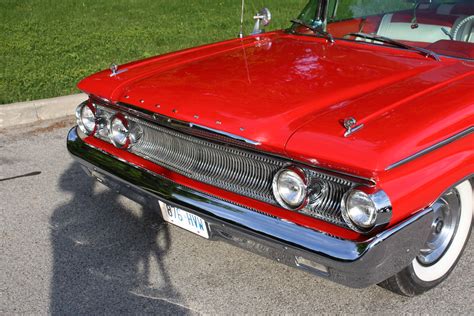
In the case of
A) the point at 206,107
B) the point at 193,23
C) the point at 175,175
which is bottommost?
the point at 193,23

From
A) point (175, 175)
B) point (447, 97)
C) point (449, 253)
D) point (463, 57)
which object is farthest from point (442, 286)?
point (175, 175)

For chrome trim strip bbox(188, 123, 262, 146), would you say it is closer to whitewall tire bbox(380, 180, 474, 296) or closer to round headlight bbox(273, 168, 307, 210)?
round headlight bbox(273, 168, 307, 210)

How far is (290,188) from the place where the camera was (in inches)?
112

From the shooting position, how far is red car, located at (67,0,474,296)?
2.67 metres

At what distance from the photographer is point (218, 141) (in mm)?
3025

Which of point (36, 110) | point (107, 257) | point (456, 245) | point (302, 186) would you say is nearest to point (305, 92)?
point (302, 186)

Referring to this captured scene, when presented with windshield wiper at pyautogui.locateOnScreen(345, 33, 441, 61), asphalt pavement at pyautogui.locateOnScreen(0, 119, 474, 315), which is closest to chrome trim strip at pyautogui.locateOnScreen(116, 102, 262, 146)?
asphalt pavement at pyautogui.locateOnScreen(0, 119, 474, 315)

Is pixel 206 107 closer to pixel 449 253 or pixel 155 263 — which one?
pixel 155 263

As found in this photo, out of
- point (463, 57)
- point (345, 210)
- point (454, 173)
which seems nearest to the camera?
point (345, 210)

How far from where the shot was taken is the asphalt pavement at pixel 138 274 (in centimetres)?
326

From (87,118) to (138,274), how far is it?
1031mm

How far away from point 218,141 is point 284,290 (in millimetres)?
954

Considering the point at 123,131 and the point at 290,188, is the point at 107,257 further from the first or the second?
the point at 290,188

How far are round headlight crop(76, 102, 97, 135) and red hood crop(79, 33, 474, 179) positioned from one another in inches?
5.7
